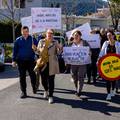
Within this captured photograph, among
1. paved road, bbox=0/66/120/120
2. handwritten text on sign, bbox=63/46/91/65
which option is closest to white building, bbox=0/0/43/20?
paved road, bbox=0/66/120/120

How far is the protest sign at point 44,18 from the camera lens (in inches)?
604

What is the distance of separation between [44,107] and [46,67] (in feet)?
4.11

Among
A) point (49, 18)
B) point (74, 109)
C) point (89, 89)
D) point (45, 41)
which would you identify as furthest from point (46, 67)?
point (49, 18)

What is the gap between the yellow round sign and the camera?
1186 cm

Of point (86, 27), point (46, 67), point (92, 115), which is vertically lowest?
point (92, 115)

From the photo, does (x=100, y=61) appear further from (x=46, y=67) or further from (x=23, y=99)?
(x=23, y=99)

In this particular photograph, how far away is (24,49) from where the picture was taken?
12492 mm

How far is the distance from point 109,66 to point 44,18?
4100 millimetres

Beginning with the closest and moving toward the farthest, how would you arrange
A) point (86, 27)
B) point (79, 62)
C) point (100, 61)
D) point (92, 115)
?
1. point (92, 115)
2. point (100, 61)
3. point (79, 62)
4. point (86, 27)

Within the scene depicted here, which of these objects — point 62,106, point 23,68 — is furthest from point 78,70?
point 62,106

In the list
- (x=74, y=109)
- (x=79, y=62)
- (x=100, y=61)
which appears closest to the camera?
(x=74, y=109)

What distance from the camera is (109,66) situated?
39.1 ft

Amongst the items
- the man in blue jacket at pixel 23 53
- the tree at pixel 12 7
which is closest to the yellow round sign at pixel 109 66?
the man in blue jacket at pixel 23 53

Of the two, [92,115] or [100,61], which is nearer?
[92,115]
